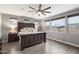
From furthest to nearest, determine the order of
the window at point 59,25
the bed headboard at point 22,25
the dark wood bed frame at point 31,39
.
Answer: the bed headboard at point 22,25, the dark wood bed frame at point 31,39, the window at point 59,25

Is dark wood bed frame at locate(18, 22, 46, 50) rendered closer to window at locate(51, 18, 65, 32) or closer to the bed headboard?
the bed headboard

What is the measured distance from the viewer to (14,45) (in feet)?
10.3

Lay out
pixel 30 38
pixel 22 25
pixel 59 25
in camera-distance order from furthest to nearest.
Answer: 1. pixel 22 25
2. pixel 30 38
3. pixel 59 25

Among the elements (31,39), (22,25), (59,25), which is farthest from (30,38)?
(59,25)

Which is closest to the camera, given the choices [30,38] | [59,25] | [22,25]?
[59,25]

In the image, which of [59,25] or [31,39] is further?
[31,39]

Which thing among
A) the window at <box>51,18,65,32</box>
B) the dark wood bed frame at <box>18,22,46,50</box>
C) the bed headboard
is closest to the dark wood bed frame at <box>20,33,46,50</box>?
the dark wood bed frame at <box>18,22,46,50</box>

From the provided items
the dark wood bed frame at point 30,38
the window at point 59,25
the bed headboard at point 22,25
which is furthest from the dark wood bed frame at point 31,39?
the window at point 59,25

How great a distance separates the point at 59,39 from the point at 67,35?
531 millimetres

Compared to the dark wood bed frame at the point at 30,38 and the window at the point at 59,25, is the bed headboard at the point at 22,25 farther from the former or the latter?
the window at the point at 59,25

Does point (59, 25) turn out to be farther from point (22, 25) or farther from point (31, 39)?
point (22, 25)

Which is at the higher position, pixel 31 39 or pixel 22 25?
pixel 22 25
